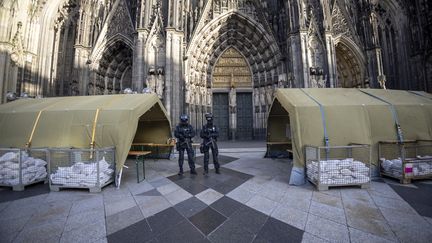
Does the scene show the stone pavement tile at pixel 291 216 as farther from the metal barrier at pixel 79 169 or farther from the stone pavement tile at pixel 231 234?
the metal barrier at pixel 79 169

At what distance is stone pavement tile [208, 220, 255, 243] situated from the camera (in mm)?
2268

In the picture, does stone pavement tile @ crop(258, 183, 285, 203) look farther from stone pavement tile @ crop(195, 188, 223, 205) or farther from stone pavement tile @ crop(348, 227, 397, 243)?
stone pavement tile @ crop(348, 227, 397, 243)

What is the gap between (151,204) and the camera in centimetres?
333

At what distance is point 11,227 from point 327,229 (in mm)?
4826

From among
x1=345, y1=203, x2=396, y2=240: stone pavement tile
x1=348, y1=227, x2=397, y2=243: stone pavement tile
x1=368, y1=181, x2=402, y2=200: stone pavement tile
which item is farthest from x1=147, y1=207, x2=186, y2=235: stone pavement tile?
x1=368, y1=181, x2=402, y2=200: stone pavement tile

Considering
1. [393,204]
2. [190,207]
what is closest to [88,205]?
[190,207]

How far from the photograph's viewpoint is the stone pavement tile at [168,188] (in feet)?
13.2

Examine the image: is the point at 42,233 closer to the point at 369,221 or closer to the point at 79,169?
the point at 79,169

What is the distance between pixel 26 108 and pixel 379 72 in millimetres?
21106

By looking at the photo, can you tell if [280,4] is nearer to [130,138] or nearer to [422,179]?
[422,179]

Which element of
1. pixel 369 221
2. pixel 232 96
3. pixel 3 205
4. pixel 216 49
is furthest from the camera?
pixel 216 49

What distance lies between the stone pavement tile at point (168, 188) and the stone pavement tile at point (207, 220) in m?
1.33

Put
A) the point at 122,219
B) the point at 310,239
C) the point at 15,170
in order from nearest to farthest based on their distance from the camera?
1. the point at 310,239
2. the point at 122,219
3. the point at 15,170

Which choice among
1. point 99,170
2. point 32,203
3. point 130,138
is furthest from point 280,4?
point 32,203
